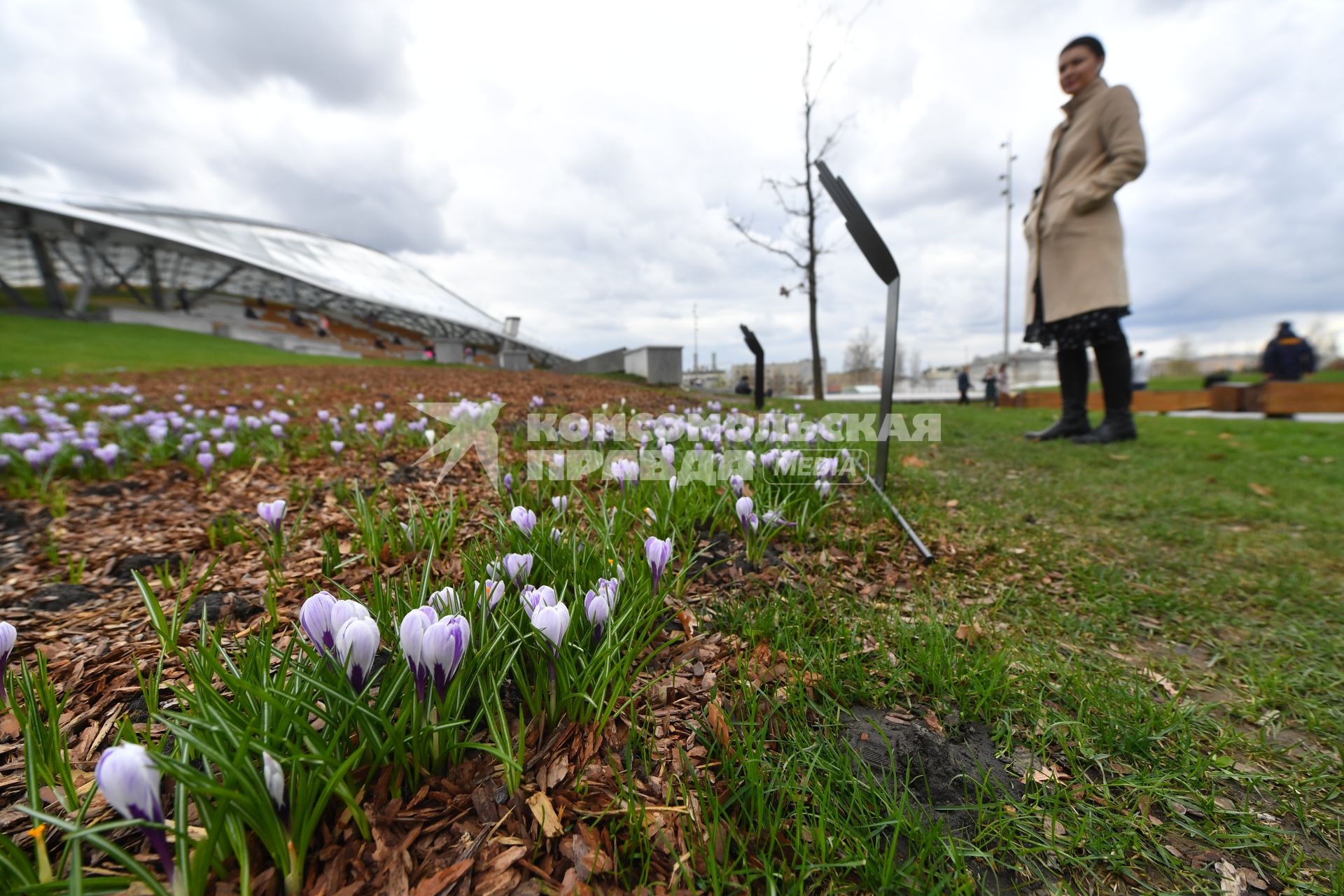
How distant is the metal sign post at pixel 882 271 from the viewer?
2398 millimetres

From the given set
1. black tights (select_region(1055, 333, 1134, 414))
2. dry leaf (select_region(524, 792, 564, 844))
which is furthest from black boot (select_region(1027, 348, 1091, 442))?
dry leaf (select_region(524, 792, 564, 844))

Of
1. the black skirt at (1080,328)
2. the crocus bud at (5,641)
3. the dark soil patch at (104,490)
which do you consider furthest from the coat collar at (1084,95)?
the dark soil patch at (104,490)

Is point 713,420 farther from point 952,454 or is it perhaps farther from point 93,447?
point 93,447

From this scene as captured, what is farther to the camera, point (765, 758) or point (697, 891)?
point (765, 758)

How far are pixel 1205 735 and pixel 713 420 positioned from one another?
296cm

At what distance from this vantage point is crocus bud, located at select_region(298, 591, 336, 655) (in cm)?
100

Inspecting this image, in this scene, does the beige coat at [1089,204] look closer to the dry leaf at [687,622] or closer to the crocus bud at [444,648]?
the dry leaf at [687,622]

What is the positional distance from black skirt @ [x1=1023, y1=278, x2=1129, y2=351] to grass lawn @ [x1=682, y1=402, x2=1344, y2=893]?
220 centimetres

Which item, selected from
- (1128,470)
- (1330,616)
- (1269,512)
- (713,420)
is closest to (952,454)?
(1128,470)

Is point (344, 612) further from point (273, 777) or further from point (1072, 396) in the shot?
point (1072, 396)

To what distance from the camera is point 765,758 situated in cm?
115

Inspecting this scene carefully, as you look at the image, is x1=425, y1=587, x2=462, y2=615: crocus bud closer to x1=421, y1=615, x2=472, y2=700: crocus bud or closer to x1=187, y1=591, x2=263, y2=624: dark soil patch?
x1=421, y1=615, x2=472, y2=700: crocus bud

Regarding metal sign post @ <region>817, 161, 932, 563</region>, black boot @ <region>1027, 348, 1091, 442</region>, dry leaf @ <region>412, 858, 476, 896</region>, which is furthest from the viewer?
black boot @ <region>1027, 348, 1091, 442</region>

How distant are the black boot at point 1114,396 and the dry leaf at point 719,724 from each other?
5.20m
